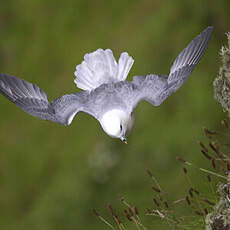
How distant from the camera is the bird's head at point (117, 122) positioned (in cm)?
116

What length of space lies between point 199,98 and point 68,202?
33.9 inches

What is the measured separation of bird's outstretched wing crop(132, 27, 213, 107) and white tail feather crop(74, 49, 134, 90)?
0.48 feet

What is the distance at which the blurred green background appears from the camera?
6.80 ft


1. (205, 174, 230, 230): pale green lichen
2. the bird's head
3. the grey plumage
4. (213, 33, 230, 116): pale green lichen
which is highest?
the grey plumage

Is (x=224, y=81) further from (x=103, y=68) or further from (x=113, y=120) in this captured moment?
(x=103, y=68)

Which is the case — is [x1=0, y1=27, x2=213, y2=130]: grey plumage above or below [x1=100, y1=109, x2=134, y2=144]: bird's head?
above

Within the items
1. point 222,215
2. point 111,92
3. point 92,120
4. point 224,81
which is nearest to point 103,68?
point 111,92

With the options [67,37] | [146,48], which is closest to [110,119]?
[146,48]

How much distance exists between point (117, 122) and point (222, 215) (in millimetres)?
385

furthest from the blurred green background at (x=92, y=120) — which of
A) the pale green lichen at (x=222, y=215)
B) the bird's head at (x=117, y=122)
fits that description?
the pale green lichen at (x=222, y=215)

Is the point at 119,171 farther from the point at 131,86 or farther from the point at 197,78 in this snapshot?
the point at 131,86

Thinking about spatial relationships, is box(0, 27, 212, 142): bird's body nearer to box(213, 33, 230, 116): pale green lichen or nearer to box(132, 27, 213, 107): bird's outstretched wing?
box(132, 27, 213, 107): bird's outstretched wing

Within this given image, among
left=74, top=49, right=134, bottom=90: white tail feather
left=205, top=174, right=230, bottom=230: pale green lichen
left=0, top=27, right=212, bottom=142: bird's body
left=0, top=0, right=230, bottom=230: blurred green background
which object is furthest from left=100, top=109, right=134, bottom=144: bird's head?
left=0, top=0, right=230, bottom=230: blurred green background

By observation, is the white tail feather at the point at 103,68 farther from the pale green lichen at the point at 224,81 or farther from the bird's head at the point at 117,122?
the pale green lichen at the point at 224,81
